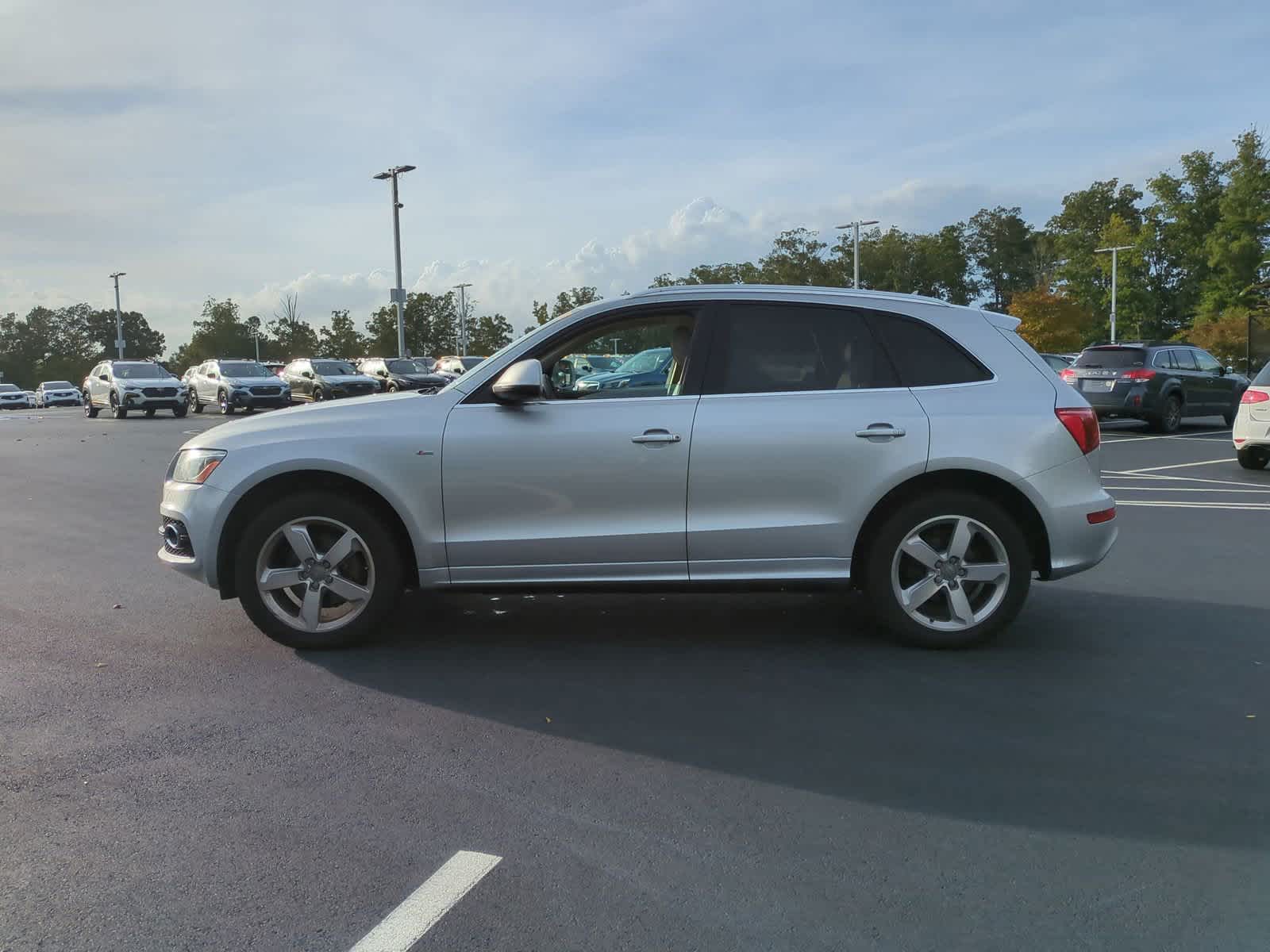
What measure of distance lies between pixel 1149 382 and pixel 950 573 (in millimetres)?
16862

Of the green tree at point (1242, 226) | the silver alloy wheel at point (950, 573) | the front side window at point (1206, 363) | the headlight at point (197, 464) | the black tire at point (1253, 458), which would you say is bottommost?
the black tire at point (1253, 458)

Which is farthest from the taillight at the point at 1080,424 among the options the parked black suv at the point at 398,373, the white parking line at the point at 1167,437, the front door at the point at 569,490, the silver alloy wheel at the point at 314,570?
the parked black suv at the point at 398,373

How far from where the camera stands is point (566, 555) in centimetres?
538

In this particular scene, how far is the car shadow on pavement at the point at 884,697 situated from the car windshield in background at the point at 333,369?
108 ft

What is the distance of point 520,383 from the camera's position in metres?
5.28

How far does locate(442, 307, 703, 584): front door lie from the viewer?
5328 mm

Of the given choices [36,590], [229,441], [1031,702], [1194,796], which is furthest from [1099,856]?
[36,590]

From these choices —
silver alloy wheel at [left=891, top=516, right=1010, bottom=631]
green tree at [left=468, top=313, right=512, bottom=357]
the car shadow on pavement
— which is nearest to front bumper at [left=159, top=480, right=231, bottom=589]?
the car shadow on pavement

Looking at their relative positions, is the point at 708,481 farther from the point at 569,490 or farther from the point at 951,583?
the point at 951,583

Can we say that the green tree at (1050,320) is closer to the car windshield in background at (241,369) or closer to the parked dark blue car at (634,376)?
the car windshield in background at (241,369)

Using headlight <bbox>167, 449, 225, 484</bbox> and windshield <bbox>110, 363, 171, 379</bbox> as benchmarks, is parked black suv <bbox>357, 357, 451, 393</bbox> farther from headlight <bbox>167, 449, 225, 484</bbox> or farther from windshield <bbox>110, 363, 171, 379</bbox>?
headlight <bbox>167, 449, 225, 484</bbox>

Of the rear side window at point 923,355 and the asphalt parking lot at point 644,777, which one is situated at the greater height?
the rear side window at point 923,355

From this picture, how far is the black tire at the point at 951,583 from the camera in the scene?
5395 mm

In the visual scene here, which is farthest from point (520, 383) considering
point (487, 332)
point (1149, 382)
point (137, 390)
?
point (487, 332)
